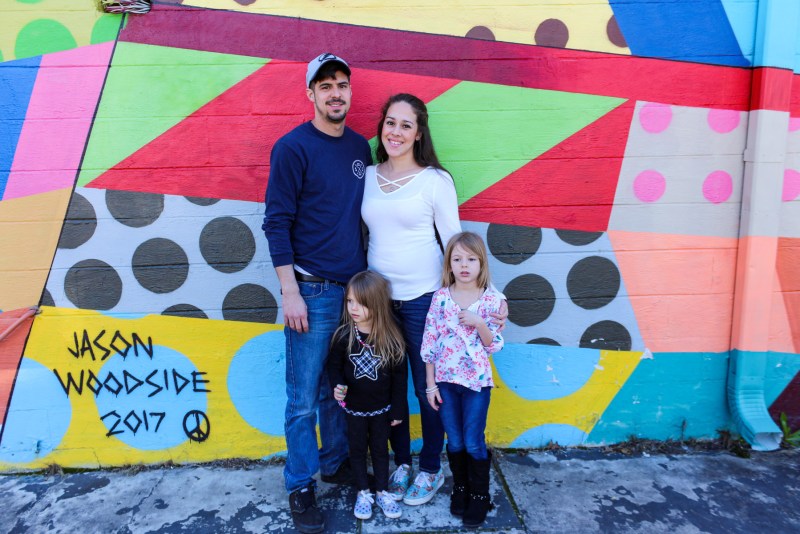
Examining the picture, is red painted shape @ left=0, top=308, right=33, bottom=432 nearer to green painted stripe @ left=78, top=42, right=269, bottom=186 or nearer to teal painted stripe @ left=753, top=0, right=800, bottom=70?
green painted stripe @ left=78, top=42, right=269, bottom=186

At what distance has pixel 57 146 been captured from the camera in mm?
3018

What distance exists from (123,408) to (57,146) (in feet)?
4.88

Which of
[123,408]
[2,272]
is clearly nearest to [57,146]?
[2,272]

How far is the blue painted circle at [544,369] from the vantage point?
3.26m

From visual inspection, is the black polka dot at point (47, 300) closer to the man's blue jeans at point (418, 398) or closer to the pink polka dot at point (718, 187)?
the man's blue jeans at point (418, 398)

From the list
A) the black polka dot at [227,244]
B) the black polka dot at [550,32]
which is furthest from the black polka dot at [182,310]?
the black polka dot at [550,32]

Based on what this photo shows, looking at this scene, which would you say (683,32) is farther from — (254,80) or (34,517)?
(34,517)

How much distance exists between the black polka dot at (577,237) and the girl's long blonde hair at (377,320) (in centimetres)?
112

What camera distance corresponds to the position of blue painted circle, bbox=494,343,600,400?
3.26 meters

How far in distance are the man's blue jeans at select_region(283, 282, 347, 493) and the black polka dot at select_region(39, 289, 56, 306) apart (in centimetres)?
142

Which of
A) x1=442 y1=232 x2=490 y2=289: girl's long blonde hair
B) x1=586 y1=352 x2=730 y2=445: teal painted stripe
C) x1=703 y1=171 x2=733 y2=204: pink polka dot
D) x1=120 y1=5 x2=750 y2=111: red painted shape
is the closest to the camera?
x1=442 y1=232 x2=490 y2=289: girl's long blonde hair

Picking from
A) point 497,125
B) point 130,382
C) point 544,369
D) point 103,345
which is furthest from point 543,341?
point 103,345

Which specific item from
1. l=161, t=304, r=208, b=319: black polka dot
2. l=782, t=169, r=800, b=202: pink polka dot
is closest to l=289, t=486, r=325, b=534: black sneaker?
l=161, t=304, r=208, b=319: black polka dot

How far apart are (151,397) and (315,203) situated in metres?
1.56
